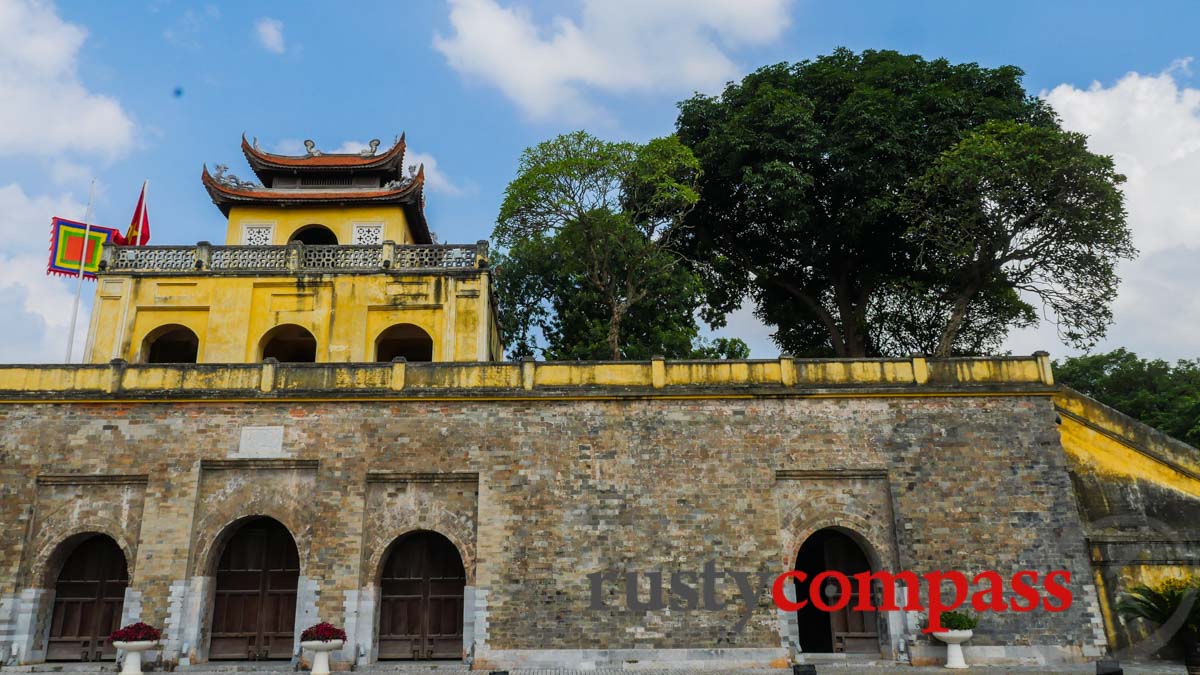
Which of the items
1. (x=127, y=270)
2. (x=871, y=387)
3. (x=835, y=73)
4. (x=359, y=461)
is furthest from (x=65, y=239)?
(x=835, y=73)

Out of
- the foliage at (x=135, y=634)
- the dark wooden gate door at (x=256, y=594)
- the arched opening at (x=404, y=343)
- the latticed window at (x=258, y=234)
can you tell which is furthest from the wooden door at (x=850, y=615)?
the latticed window at (x=258, y=234)

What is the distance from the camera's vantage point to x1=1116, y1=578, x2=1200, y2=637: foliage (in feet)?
39.3

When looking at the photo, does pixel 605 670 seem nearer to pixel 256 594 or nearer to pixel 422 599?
pixel 422 599

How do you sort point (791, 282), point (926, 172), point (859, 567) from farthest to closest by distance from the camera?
point (791, 282), point (926, 172), point (859, 567)

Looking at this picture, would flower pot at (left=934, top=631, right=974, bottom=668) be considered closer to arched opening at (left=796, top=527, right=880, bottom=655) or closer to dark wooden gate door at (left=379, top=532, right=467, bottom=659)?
arched opening at (left=796, top=527, right=880, bottom=655)

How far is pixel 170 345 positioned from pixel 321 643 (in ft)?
36.4

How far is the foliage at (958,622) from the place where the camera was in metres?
13.1

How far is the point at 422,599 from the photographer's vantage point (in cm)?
1455

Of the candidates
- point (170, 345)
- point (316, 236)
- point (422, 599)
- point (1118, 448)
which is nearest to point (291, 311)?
point (316, 236)

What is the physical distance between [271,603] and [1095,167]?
65.7ft

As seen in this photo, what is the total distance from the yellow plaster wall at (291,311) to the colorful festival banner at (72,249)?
3.10 ft

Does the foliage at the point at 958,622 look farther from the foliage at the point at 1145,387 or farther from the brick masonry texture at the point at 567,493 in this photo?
the foliage at the point at 1145,387

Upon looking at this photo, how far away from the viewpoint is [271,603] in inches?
576

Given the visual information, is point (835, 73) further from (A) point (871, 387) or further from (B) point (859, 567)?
(B) point (859, 567)
